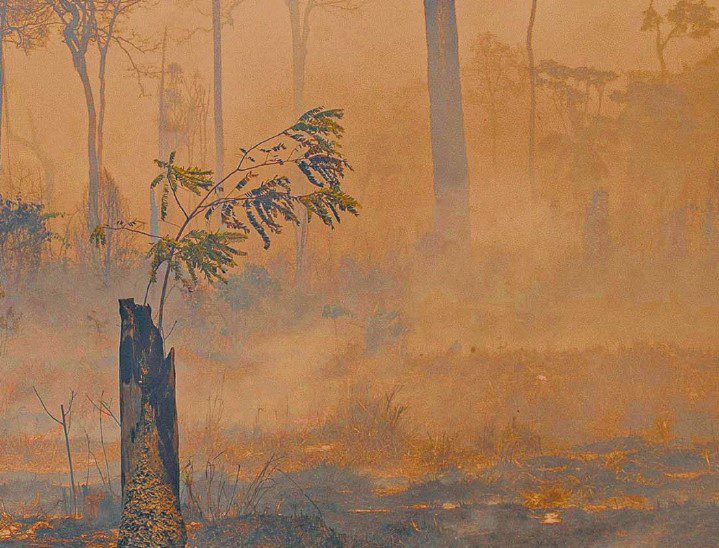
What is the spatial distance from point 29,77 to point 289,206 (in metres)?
29.2

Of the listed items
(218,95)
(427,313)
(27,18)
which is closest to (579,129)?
(218,95)

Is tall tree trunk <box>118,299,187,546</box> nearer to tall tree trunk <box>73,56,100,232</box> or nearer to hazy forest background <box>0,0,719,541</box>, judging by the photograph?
hazy forest background <box>0,0,719,541</box>

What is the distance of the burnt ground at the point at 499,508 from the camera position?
6469 mm

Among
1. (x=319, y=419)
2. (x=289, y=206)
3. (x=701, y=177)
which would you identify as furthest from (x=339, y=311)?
(x=701, y=177)

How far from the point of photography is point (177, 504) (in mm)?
6152

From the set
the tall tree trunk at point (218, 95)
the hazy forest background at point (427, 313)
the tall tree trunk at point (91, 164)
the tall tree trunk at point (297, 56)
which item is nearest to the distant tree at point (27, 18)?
the hazy forest background at point (427, 313)

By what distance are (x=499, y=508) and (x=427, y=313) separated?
574 centimetres

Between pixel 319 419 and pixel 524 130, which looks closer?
pixel 319 419

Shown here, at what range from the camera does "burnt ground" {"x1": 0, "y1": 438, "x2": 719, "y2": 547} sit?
6469 millimetres

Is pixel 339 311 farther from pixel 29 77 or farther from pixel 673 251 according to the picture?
pixel 29 77

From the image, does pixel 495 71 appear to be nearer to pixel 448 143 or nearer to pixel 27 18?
pixel 448 143

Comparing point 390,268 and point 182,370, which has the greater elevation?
point 390,268

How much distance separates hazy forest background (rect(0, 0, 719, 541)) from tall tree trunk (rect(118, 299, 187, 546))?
0.38m

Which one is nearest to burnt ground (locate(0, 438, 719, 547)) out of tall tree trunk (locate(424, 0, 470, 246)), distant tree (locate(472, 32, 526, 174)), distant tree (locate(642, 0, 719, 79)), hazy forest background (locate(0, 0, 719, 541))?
hazy forest background (locate(0, 0, 719, 541))
